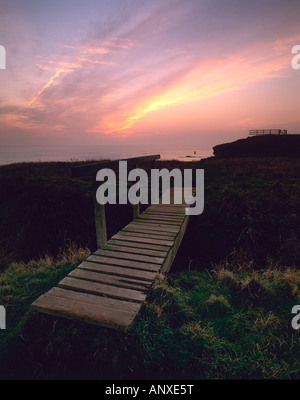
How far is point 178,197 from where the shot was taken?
909 cm

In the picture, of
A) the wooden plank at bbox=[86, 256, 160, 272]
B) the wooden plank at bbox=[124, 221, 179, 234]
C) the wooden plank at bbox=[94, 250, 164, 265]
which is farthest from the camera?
the wooden plank at bbox=[124, 221, 179, 234]

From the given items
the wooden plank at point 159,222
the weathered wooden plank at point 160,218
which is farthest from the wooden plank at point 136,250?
the weathered wooden plank at point 160,218

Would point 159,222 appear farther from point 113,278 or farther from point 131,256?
point 113,278

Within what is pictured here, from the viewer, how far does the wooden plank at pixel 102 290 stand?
10.0 ft

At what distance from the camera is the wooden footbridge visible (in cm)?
275

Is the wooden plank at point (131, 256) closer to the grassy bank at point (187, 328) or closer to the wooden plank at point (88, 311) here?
the grassy bank at point (187, 328)

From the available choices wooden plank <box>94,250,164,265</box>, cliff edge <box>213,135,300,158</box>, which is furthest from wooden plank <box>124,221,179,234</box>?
cliff edge <box>213,135,300,158</box>

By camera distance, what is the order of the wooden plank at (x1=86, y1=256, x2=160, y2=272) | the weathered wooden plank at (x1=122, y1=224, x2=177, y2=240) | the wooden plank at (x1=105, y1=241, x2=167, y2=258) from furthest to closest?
the weathered wooden plank at (x1=122, y1=224, x2=177, y2=240), the wooden plank at (x1=105, y1=241, x2=167, y2=258), the wooden plank at (x1=86, y1=256, x2=160, y2=272)

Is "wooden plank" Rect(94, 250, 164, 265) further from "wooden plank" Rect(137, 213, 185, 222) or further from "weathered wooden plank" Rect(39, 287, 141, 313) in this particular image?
"wooden plank" Rect(137, 213, 185, 222)

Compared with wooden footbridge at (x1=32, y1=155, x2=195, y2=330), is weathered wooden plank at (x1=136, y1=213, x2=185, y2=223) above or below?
above

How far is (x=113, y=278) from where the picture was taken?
137 inches
